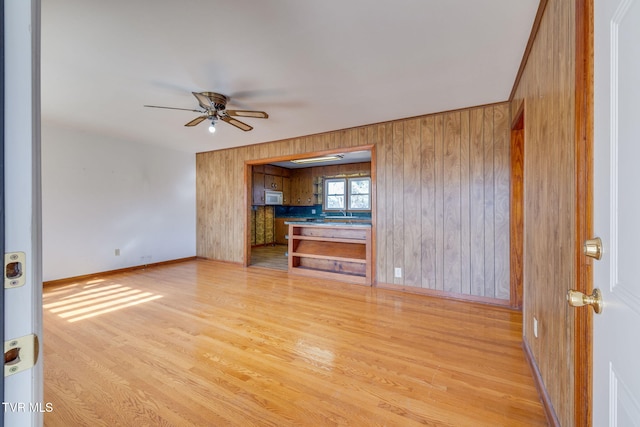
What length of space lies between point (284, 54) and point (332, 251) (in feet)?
10.1

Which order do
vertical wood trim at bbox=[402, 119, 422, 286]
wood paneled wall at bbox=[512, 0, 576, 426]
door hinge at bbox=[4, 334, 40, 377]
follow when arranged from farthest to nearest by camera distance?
vertical wood trim at bbox=[402, 119, 422, 286] → wood paneled wall at bbox=[512, 0, 576, 426] → door hinge at bbox=[4, 334, 40, 377]

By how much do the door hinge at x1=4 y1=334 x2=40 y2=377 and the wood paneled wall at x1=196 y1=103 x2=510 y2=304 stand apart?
3758 millimetres

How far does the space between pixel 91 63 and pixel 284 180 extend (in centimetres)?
622

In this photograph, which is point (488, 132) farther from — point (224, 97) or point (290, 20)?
point (224, 97)

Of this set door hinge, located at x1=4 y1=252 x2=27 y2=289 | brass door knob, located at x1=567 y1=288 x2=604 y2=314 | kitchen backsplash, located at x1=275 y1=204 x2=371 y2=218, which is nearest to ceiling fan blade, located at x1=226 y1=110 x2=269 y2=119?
door hinge, located at x1=4 y1=252 x2=27 y2=289

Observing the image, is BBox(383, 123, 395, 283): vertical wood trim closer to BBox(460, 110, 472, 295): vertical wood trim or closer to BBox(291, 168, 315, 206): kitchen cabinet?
BBox(460, 110, 472, 295): vertical wood trim

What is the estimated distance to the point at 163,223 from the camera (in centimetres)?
570

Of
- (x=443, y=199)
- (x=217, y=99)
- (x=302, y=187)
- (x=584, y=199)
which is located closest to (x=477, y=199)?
(x=443, y=199)

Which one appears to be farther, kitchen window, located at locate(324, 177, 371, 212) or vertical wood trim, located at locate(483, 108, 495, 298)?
kitchen window, located at locate(324, 177, 371, 212)

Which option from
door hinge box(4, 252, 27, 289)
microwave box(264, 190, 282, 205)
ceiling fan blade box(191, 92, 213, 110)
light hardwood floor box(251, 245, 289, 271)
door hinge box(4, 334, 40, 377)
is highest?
ceiling fan blade box(191, 92, 213, 110)

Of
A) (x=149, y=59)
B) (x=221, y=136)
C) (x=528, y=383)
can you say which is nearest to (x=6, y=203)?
(x=149, y=59)

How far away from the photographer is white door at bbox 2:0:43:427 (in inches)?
19.8

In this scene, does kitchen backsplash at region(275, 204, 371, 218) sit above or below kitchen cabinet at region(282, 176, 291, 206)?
below
